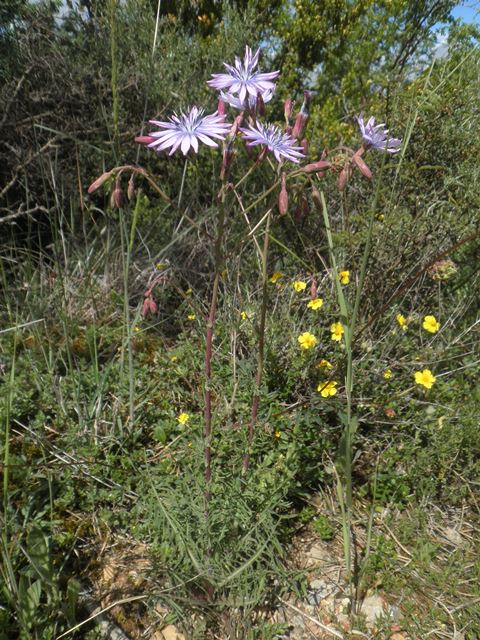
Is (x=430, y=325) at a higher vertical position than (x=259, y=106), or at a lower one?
lower

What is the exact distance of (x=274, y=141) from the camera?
124 cm

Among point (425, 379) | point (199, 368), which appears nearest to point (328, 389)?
point (425, 379)

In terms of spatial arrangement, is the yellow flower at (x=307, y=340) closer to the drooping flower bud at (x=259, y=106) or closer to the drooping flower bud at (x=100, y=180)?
the drooping flower bud at (x=259, y=106)

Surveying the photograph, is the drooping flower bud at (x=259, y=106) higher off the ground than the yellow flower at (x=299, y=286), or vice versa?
the drooping flower bud at (x=259, y=106)

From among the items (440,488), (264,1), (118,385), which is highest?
(264,1)

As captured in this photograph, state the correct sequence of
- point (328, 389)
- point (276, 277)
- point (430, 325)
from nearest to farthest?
point (328, 389) < point (430, 325) < point (276, 277)

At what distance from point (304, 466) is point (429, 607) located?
625mm

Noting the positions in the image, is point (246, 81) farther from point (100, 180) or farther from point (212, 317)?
point (212, 317)

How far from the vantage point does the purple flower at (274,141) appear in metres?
1.18

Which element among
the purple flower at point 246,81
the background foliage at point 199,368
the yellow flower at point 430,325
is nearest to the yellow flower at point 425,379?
the background foliage at point 199,368

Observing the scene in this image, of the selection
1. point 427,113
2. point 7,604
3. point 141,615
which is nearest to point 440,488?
point 141,615

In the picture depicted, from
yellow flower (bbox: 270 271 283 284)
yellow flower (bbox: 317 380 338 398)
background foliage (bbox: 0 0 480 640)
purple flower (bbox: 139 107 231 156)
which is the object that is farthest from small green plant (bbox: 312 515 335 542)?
purple flower (bbox: 139 107 231 156)

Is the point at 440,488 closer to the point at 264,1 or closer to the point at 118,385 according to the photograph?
the point at 118,385

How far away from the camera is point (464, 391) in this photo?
2.25 metres
